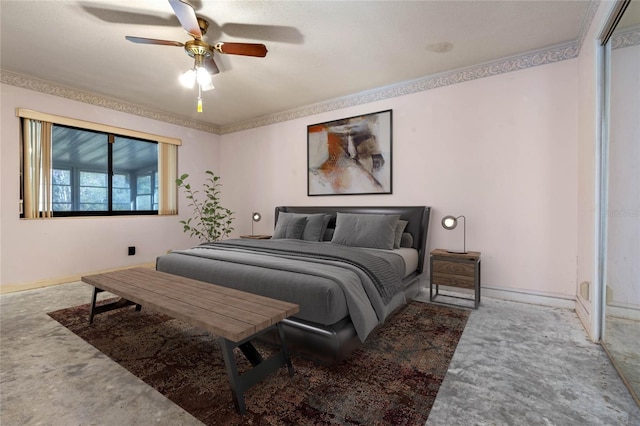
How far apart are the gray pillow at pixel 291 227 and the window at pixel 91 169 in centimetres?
228

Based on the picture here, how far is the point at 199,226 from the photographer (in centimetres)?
557

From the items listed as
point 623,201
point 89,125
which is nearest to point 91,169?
point 89,125

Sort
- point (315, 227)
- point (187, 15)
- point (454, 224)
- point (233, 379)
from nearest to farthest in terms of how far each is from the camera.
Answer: point (233, 379), point (187, 15), point (454, 224), point (315, 227)

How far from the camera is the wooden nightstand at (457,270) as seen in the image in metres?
2.97

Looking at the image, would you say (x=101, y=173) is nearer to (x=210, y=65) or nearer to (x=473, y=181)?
(x=210, y=65)

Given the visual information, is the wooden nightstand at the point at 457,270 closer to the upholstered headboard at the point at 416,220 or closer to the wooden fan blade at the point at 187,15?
the upholstered headboard at the point at 416,220

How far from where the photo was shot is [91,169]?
4.34 metres

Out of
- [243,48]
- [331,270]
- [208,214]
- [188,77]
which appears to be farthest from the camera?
[208,214]

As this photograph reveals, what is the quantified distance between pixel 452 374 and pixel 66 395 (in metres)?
2.20

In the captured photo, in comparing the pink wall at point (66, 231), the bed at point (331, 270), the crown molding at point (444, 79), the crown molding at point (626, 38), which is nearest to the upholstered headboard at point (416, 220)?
the bed at point (331, 270)

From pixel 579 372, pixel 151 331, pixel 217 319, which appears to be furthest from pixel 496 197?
pixel 151 331

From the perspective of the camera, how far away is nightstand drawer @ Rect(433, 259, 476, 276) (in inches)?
117

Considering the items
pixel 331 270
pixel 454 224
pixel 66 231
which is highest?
pixel 454 224

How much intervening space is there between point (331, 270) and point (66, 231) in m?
3.95
